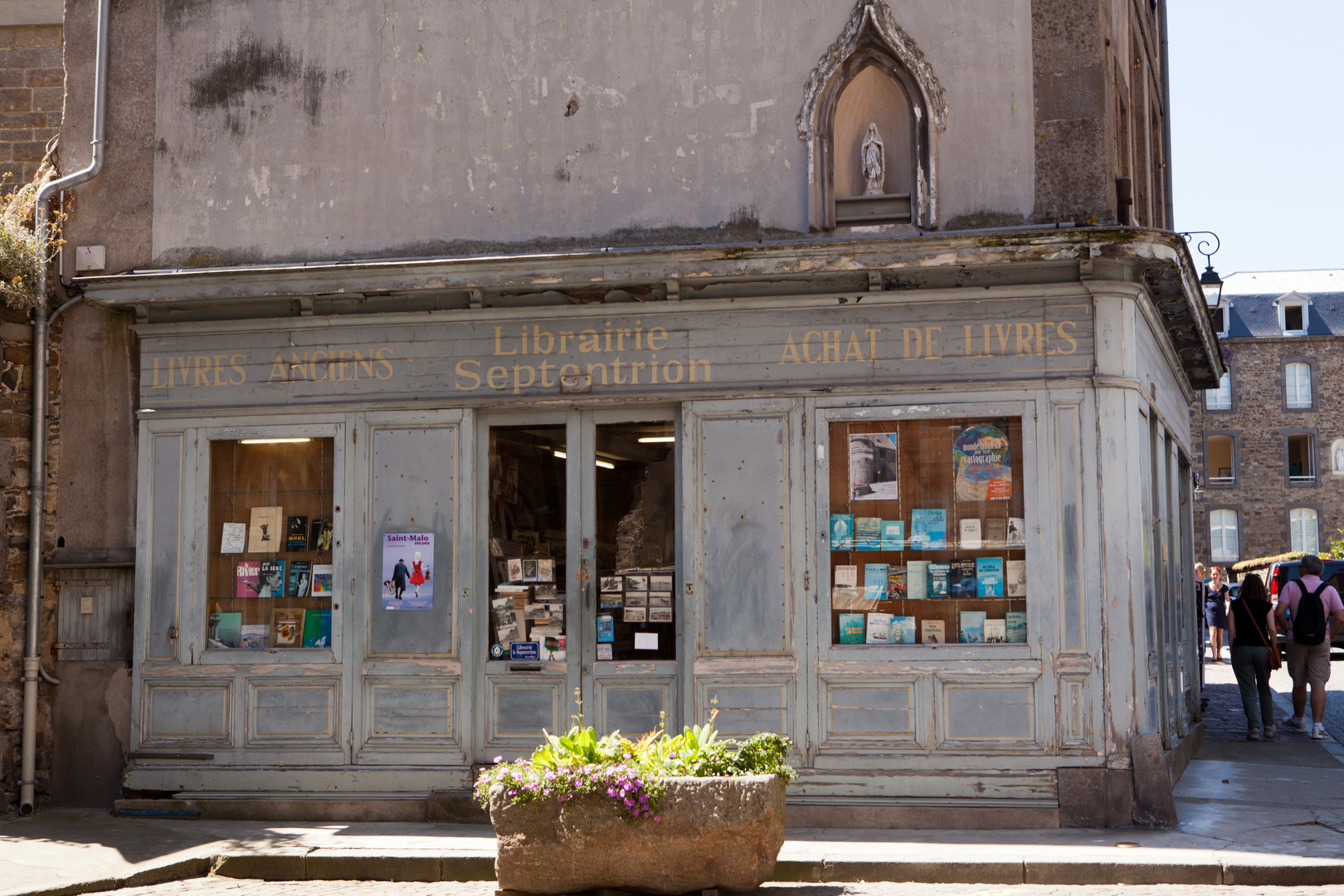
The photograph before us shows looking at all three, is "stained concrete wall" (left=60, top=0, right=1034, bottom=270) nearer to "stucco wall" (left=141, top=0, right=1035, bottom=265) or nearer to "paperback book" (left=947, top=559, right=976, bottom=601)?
"stucco wall" (left=141, top=0, right=1035, bottom=265)

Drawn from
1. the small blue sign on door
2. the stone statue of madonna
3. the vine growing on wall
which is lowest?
the small blue sign on door

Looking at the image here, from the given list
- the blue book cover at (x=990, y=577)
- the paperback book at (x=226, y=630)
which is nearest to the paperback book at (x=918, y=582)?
the blue book cover at (x=990, y=577)

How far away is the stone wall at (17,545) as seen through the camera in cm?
1026

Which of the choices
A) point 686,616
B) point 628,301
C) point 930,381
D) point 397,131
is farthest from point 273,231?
point 930,381

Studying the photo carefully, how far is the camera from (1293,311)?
52.2 meters

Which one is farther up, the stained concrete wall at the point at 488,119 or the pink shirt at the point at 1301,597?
the stained concrete wall at the point at 488,119

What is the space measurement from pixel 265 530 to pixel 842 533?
4241 millimetres

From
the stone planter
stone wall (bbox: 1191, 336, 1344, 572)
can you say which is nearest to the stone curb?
the stone planter

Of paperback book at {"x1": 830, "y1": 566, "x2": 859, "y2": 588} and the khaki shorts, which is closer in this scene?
paperback book at {"x1": 830, "y1": 566, "x2": 859, "y2": 588}

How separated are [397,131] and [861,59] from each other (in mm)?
3452

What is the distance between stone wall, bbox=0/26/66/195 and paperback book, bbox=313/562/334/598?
4.01 metres

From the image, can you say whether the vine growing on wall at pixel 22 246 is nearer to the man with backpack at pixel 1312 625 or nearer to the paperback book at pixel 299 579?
the paperback book at pixel 299 579

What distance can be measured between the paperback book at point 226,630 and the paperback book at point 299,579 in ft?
1.41

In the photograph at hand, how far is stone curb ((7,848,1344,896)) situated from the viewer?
7.39 meters
